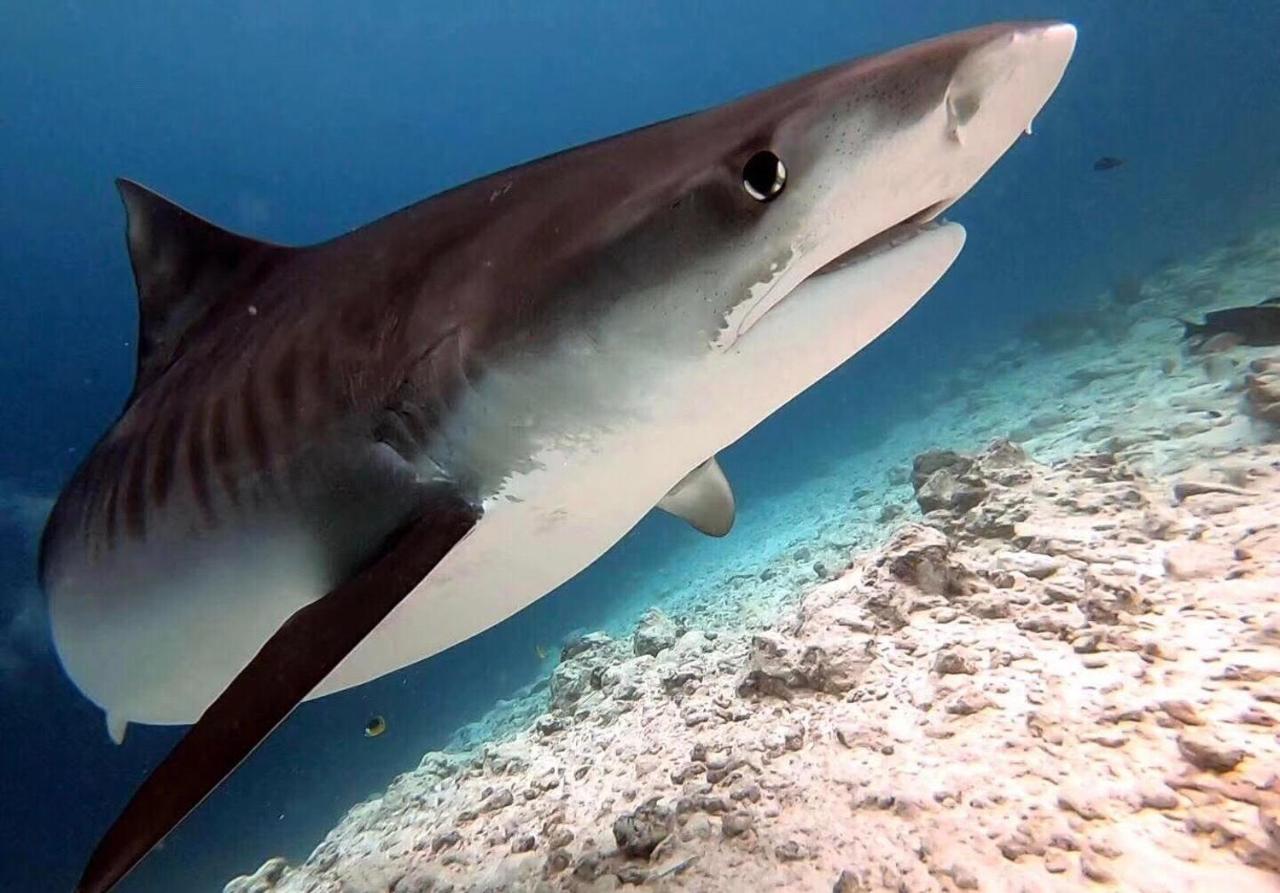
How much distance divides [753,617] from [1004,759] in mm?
3943

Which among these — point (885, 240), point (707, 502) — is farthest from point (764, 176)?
point (707, 502)

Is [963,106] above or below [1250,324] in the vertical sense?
below

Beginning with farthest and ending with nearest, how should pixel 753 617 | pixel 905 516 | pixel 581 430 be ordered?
1. pixel 905 516
2. pixel 753 617
3. pixel 581 430

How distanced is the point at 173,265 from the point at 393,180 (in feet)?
205

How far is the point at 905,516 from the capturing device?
7.55 metres

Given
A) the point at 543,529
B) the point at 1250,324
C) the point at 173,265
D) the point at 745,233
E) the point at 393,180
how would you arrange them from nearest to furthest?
the point at 745,233
the point at 543,529
the point at 173,265
the point at 1250,324
the point at 393,180

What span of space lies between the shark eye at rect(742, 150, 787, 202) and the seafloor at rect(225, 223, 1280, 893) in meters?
1.82

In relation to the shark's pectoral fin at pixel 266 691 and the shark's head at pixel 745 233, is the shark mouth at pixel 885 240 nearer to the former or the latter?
the shark's head at pixel 745 233

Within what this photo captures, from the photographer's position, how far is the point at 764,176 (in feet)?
4.86

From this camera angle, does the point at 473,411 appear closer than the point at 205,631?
Yes

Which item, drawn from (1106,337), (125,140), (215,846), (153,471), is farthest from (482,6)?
(153,471)

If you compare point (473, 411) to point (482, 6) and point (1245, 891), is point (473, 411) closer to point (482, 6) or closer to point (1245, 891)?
point (1245, 891)

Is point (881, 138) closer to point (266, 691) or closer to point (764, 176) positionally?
point (764, 176)

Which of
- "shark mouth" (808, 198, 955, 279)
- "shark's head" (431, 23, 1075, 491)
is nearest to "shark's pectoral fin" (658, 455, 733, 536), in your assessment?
"shark's head" (431, 23, 1075, 491)
